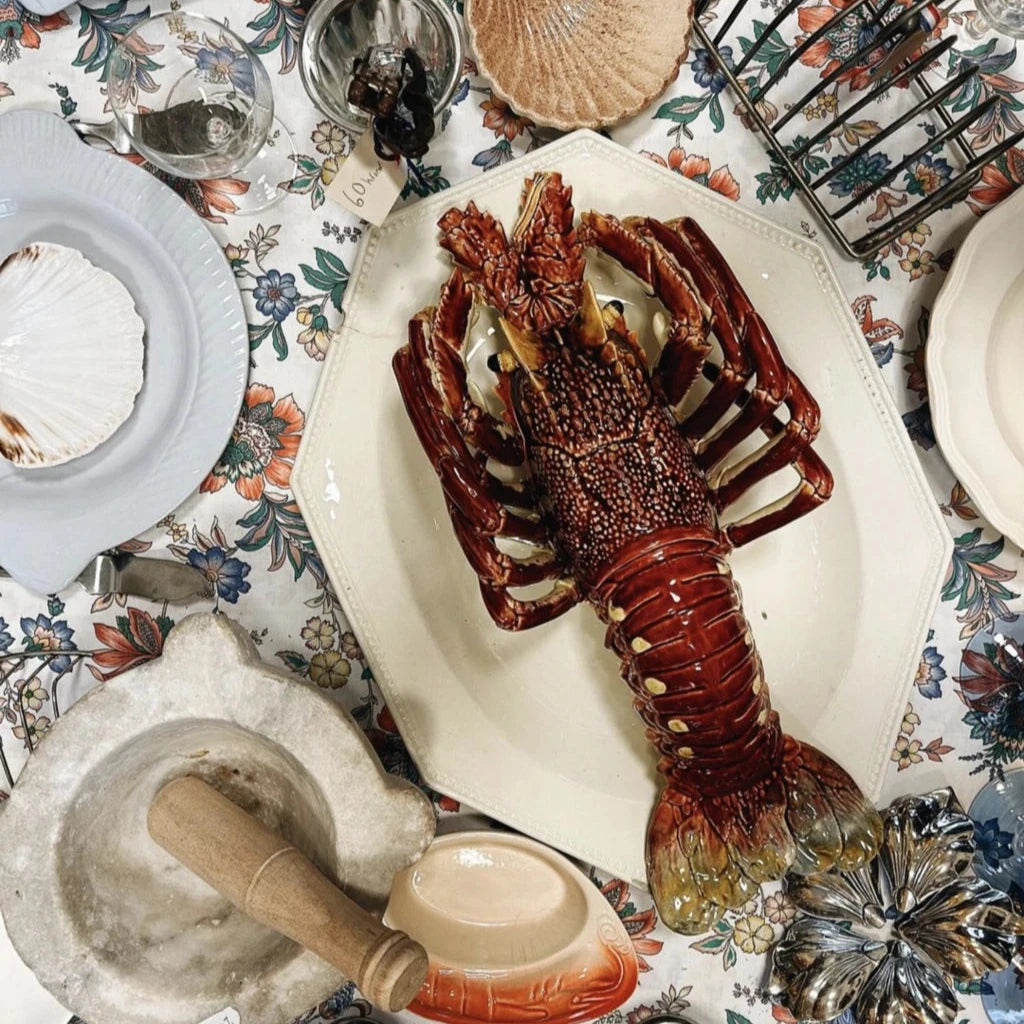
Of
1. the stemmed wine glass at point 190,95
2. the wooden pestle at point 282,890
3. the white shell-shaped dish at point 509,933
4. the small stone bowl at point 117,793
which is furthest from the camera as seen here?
the white shell-shaped dish at point 509,933

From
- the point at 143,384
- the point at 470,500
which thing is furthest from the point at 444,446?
the point at 143,384

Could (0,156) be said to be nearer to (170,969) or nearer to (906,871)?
(170,969)

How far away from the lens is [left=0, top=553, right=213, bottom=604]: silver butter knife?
4.51 feet

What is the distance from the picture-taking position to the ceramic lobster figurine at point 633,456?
1.29 m

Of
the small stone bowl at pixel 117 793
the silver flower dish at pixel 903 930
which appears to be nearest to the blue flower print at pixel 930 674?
the silver flower dish at pixel 903 930

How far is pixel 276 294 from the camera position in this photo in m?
1.43

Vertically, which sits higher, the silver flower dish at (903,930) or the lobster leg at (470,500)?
the lobster leg at (470,500)

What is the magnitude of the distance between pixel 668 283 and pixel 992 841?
Answer: 3.83 feet

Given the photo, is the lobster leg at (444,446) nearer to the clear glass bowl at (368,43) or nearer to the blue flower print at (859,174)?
the clear glass bowl at (368,43)

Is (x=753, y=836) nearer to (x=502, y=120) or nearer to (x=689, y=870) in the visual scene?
Answer: (x=689, y=870)

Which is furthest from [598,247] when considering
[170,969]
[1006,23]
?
[170,969]

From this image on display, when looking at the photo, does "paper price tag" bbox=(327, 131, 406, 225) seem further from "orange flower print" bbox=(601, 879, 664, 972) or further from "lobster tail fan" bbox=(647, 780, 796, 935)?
"orange flower print" bbox=(601, 879, 664, 972)

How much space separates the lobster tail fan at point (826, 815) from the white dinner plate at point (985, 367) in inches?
20.0

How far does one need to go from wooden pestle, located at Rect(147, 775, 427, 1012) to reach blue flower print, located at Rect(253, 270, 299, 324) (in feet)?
2.57
